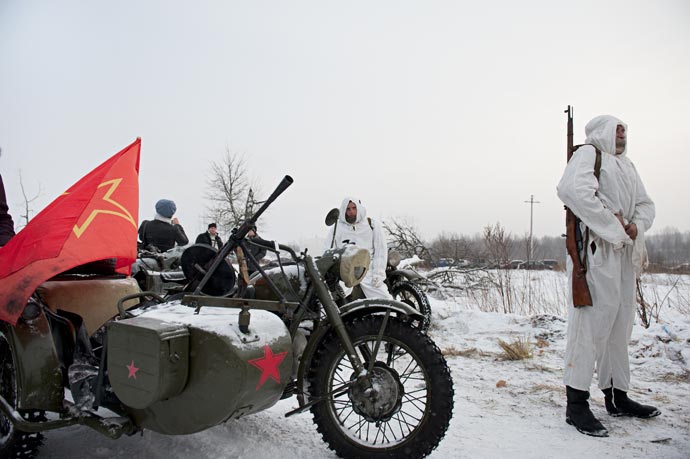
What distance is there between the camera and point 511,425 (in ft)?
9.44

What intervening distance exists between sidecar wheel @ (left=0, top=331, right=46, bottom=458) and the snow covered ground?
0.52ft

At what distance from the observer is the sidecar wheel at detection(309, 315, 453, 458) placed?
2215 millimetres

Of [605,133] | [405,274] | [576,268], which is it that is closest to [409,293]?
[405,274]

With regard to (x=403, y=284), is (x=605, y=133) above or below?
above

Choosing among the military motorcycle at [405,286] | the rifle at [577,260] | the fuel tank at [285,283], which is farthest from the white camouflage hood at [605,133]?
the military motorcycle at [405,286]

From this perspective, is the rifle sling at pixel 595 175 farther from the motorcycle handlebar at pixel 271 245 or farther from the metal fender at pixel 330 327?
the motorcycle handlebar at pixel 271 245

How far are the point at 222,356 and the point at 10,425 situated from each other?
1390 mm

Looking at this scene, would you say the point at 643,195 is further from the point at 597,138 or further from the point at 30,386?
the point at 30,386

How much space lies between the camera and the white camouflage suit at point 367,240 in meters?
5.46

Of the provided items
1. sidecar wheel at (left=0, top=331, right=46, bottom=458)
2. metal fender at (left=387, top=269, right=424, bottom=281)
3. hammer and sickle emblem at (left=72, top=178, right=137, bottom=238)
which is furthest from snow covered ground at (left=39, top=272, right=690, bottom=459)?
metal fender at (left=387, top=269, right=424, bottom=281)

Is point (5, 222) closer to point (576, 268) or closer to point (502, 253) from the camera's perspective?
point (576, 268)

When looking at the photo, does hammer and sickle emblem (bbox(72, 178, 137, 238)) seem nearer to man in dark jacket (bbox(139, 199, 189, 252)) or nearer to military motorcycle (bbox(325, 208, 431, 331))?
man in dark jacket (bbox(139, 199, 189, 252))

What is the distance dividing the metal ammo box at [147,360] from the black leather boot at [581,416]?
231 centimetres

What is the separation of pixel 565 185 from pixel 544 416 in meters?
1.54
